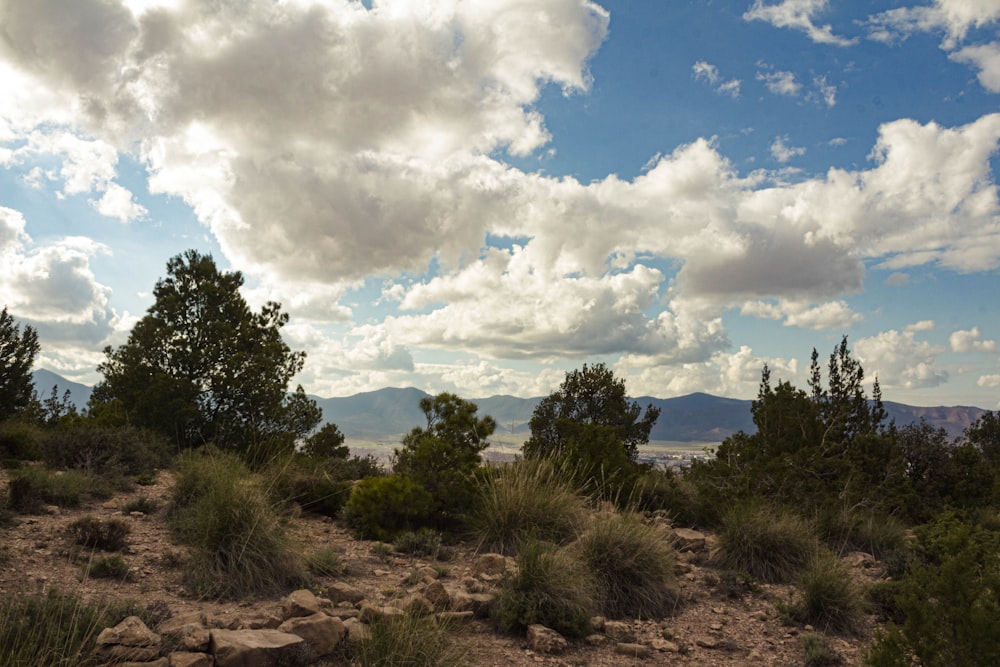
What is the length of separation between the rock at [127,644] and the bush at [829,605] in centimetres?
646

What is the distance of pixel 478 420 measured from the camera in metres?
10.8

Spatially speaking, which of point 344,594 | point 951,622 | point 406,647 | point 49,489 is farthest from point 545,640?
point 49,489

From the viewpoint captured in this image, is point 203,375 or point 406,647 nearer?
point 406,647

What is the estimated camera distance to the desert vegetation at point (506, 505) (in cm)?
483

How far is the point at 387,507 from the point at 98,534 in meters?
3.67

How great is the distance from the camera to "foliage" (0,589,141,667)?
3955 millimetres

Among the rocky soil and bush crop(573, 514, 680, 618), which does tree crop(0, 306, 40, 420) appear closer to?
the rocky soil

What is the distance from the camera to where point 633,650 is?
19.6ft

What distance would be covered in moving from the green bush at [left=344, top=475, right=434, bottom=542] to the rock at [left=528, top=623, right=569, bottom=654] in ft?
12.4

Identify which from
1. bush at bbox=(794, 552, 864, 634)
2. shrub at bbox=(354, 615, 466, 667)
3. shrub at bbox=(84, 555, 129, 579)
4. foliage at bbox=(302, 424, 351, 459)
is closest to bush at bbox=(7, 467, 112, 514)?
shrub at bbox=(84, 555, 129, 579)

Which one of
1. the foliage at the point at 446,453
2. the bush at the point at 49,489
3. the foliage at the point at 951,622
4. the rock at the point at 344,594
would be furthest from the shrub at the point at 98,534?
the foliage at the point at 951,622

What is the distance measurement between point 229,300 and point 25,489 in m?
11.3

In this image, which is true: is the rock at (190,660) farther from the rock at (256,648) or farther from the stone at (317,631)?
the stone at (317,631)

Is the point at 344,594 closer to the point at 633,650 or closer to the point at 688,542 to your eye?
the point at 633,650
